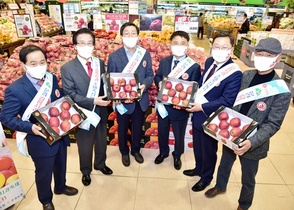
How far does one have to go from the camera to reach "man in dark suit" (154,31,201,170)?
7.88ft

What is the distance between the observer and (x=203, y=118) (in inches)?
89.9

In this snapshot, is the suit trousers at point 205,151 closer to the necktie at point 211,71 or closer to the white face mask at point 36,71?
the necktie at point 211,71

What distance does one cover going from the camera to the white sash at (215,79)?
2.02 meters

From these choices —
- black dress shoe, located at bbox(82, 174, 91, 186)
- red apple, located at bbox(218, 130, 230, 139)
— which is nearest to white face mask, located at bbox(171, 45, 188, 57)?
red apple, located at bbox(218, 130, 230, 139)

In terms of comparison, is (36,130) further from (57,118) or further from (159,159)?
(159,159)

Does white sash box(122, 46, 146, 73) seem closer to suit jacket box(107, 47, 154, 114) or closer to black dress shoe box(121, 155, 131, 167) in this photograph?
suit jacket box(107, 47, 154, 114)

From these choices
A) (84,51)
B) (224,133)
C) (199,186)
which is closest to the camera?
(224,133)

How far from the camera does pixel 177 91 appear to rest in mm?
2334

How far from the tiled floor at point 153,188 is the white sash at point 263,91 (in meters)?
1.29

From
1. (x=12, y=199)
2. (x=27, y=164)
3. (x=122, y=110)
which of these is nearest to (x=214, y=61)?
(x=122, y=110)

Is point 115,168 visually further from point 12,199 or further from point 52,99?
point 52,99

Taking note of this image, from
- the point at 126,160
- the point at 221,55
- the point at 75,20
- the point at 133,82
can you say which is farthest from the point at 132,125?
the point at 75,20

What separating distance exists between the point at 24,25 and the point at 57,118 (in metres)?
3.00

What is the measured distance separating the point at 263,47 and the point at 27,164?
9.92 feet
